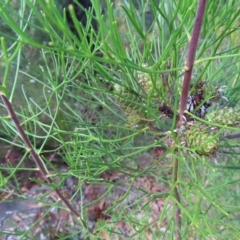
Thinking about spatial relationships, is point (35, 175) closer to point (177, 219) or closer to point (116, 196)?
point (116, 196)

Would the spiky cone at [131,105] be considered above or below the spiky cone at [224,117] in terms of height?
above

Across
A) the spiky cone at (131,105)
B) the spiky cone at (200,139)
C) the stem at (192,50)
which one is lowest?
the spiky cone at (200,139)

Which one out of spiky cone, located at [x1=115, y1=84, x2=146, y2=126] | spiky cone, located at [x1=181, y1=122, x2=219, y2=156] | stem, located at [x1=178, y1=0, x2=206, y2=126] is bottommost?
spiky cone, located at [x1=181, y1=122, x2=219, y2=156]

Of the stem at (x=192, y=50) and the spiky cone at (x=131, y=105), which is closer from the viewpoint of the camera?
the stem at (x=192, y=50)

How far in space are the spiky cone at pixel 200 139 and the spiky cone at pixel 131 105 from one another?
84 mm

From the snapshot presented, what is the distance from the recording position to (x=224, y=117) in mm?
510

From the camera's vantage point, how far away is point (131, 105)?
558 mm

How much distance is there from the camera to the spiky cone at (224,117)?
0.51m

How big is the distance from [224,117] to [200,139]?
54 millimetres

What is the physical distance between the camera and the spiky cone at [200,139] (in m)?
0.49

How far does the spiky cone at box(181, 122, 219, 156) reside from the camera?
488mm

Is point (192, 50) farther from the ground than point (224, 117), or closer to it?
farther from the ground

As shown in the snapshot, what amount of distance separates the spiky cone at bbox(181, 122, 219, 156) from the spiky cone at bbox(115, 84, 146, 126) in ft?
0.27

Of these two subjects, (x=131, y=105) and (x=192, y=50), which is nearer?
(x=192, y=50)
